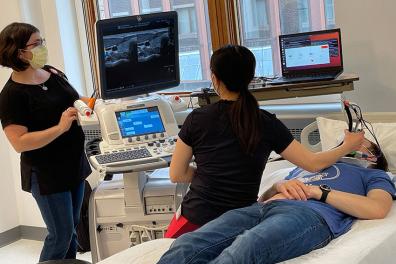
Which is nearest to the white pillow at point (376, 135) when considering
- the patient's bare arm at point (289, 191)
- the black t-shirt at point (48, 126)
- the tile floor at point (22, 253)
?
the patient's bare arm at point (289, 191)

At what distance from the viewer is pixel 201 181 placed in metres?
2.08

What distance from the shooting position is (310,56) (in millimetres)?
2990

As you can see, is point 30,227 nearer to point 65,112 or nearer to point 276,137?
point 65,112

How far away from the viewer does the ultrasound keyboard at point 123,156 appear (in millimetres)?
2527

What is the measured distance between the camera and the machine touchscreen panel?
2.75m

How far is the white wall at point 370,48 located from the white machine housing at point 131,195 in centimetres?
103

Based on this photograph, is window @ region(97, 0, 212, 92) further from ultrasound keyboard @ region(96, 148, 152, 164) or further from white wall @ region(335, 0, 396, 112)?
ultrasound keyboard @ region(96, 148, 152, 164)

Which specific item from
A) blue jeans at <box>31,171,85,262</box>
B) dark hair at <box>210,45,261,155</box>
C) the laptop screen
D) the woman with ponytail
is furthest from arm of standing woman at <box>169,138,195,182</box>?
the laptop screen

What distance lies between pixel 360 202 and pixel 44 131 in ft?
4.55

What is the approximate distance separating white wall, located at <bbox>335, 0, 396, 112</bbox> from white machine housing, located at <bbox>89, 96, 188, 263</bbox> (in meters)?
1.03

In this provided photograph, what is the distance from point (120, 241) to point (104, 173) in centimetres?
58

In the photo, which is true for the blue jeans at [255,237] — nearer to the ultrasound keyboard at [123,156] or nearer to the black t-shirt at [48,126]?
the ultrasound keyboard at [123,156]

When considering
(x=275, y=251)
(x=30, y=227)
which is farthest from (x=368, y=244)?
(x=30, y=227)

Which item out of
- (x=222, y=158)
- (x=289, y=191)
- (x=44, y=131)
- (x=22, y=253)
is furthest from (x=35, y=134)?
(x=22, y=253)
